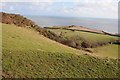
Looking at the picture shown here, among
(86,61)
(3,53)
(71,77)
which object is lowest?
(71,77)

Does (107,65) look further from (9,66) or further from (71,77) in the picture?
(9,66)

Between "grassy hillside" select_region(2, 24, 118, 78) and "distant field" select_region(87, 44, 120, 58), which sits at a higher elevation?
"grassy hillside" select_region(2, 24, 118, 78)

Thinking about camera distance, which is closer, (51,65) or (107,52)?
(51,65)

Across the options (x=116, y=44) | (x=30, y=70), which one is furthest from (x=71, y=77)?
(x=116, y=44)

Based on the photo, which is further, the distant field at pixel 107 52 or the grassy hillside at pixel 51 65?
the distant field at pixel 107 52

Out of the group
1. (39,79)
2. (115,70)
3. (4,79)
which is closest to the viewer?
(4,79)

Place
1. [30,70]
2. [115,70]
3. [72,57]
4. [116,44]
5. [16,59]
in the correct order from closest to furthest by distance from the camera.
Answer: [30,70], [16,59], [115,70], [72,57], [116,44]

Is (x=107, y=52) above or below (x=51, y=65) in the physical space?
below

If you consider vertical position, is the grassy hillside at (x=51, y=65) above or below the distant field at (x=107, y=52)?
above

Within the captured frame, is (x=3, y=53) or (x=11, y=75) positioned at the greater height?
(x=3, y=53)

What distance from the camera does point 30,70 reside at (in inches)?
383

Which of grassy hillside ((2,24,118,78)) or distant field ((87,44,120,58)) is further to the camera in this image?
distant field ((87,44,120,58))

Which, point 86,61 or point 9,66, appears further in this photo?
point 86,61

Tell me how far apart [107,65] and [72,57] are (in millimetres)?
3524
